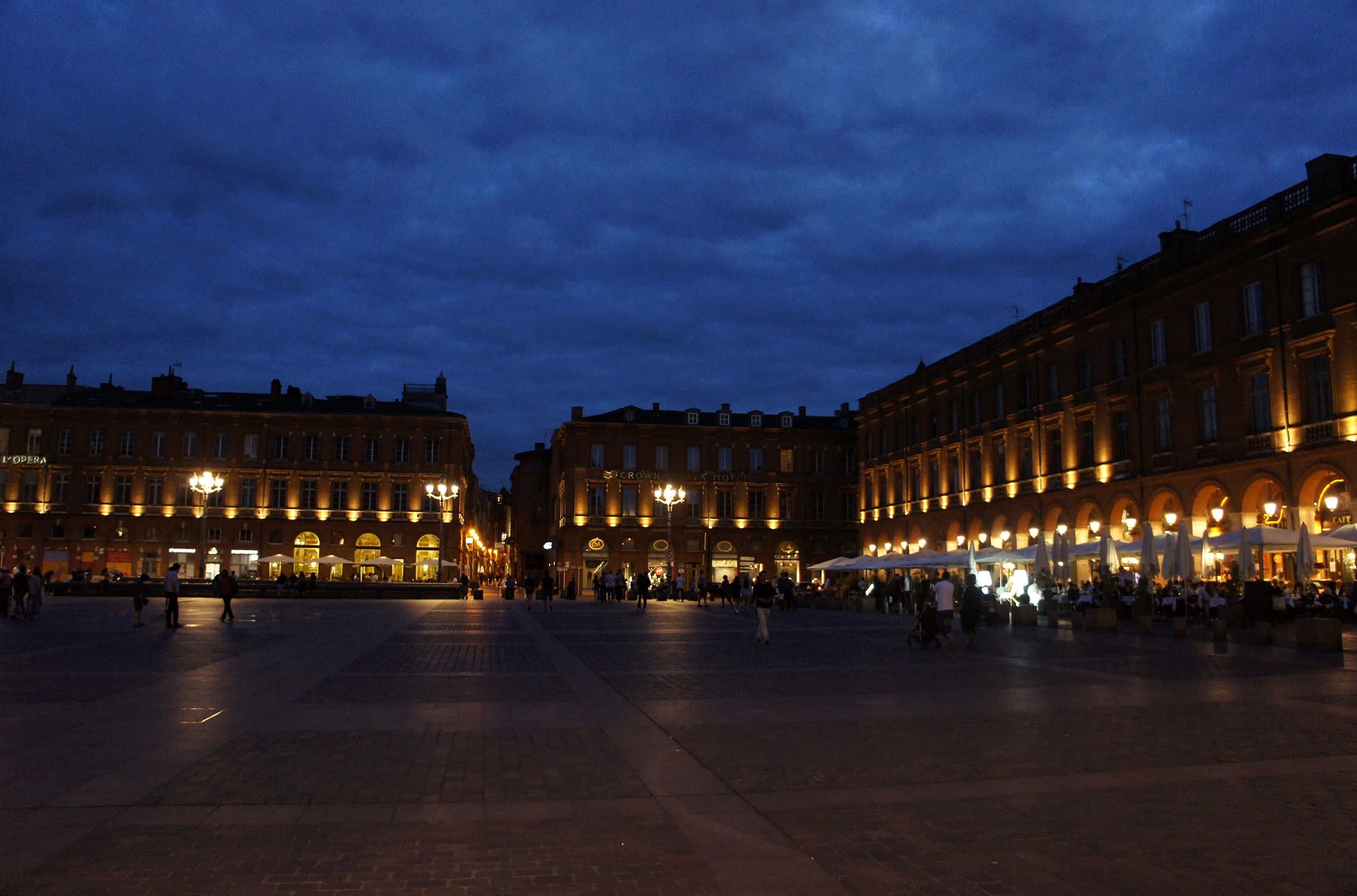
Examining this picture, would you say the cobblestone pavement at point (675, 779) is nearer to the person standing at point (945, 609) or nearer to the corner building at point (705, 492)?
the person standing at point (945, 609)

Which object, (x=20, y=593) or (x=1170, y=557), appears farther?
(x=1170, y=557)

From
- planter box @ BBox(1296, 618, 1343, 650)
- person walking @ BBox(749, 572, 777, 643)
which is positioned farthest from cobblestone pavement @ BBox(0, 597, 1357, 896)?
person walking @ BBox(749, 572, 777, 643)

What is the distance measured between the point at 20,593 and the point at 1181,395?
3783 cm

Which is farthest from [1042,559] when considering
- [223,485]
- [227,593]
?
[223,485]

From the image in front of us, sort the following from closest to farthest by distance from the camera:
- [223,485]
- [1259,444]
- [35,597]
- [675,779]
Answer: [675,779], [35,597], [1259,444], [223,485]

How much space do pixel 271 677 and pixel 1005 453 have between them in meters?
41.4

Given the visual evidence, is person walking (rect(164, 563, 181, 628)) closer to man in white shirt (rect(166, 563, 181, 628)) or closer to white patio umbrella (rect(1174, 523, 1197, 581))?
man in white shirt (rect(166, 563, 181, 628))

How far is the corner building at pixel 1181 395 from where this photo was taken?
102 feet

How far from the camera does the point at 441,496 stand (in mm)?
55156

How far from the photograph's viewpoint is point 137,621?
990 inches

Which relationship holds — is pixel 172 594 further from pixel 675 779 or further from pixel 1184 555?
pixel 1184 555

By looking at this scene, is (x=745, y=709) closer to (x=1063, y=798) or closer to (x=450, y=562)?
(x=1063, y=798)

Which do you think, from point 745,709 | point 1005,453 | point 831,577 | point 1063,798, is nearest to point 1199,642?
point 745,709

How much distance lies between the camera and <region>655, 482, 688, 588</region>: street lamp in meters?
51.8
